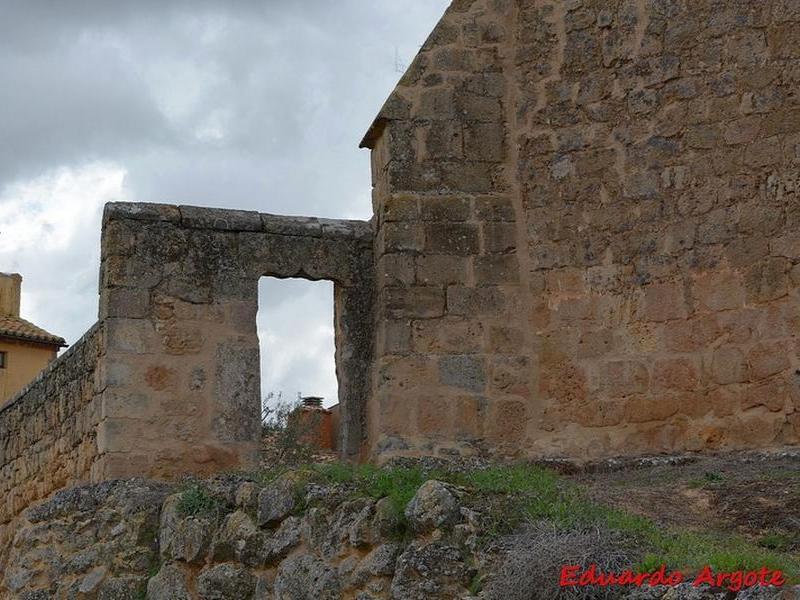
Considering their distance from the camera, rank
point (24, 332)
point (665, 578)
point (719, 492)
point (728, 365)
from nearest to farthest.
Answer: point (665, 578) → point (719, 492) → point (728, 365) → point (24, 332)

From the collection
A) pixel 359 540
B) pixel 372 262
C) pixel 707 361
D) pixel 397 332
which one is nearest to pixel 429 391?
pixel 397 332

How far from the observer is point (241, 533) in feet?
24.0

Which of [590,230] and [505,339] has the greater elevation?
[590,230]

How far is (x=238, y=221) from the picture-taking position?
941 cm

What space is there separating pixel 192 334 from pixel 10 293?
852 inches

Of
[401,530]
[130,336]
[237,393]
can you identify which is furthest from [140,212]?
[401,530]

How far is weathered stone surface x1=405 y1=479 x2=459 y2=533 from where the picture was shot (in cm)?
611

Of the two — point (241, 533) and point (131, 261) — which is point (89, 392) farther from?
point (241, 533)

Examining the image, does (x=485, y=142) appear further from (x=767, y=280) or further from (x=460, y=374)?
(x=767, y=280)

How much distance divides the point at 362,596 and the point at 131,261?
12.0 ft

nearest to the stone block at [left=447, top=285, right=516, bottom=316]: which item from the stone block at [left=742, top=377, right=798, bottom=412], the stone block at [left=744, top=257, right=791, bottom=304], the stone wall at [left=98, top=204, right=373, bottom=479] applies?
the stone wall at [left=98, top=204, right=373, bottom=479]

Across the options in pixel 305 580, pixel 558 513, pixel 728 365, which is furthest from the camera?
pixel 728 365

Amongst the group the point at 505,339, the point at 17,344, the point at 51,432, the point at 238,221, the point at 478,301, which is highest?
the point at 17,344

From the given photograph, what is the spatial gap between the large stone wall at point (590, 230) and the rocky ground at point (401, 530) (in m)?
0.58
